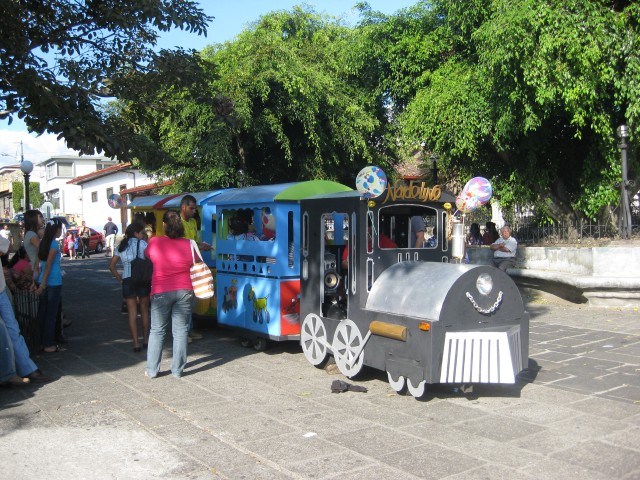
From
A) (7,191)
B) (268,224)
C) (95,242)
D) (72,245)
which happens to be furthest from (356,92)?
(7,191)

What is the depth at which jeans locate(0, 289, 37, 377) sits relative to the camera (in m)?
6.83

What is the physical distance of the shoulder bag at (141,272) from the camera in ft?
27.9

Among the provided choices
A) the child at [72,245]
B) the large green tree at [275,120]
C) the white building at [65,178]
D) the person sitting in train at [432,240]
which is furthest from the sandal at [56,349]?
the white building at [65,178]

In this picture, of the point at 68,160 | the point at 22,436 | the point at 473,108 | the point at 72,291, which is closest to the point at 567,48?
the point at 473,108

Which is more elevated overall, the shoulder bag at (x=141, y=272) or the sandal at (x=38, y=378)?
the shoulder bag at (x=141, y=272)

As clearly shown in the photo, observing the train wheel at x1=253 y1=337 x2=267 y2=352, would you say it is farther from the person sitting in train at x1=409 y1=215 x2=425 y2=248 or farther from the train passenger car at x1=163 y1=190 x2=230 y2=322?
the person sitting in train at x1=409 y1=215 x2=425 y2=248

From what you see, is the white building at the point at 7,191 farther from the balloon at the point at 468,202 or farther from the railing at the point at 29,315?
the balloon at the point at 468,202

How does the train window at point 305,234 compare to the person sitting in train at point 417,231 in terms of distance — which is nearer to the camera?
the person sitting in train at point 417,231

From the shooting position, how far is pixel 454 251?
23.4 feet

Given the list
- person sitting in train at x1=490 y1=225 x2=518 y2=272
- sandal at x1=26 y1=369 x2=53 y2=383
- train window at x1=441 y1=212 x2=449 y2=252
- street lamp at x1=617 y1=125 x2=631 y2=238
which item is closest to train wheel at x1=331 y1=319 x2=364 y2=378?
train window at x1=441 y1=212 x2=449 y2=252

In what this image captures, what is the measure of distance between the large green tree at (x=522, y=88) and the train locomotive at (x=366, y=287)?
6086 mm

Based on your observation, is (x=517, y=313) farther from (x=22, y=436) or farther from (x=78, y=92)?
(x=78, y=92)

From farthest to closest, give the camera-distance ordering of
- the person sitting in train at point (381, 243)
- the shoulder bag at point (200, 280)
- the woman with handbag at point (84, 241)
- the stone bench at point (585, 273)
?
the woman with handbag at point (84, 241), the stone bench at point (585, 273), the shoulder bag at point (200, 280), the person sitting in train at point (381, 243)

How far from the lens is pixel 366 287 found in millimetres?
6988
